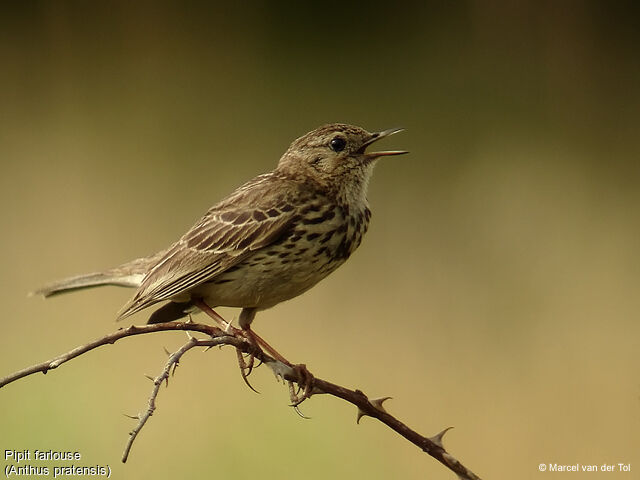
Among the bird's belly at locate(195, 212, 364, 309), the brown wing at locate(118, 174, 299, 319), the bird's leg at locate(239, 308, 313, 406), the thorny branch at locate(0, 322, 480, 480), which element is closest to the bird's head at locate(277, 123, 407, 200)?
the brown wing at locate(118, 174, 299, 319)

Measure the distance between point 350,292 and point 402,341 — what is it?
0.52 meters

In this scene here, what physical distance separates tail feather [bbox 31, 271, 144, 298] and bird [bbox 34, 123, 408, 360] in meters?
0.15

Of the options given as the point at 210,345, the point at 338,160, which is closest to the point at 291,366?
the point at 210,345

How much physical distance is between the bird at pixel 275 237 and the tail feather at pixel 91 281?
0.15 metres

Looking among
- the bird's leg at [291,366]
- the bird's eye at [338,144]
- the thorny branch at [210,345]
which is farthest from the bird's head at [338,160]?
the thorny branch at [210,345]

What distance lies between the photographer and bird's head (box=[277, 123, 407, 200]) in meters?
3.65

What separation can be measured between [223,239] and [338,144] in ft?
1.71

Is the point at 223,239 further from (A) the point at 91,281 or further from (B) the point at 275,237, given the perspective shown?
(A) the point at 91,281

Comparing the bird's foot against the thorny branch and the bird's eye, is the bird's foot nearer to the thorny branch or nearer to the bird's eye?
the thorny branch

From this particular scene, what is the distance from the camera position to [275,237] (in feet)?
11.2

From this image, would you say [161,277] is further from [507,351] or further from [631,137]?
[631,137]

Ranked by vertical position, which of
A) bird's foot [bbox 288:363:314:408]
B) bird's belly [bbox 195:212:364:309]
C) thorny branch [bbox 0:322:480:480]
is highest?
bird's belly [bbox 195:212:364:309]

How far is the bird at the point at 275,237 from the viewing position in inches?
133

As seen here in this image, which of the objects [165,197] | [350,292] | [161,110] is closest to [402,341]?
[350,292]
